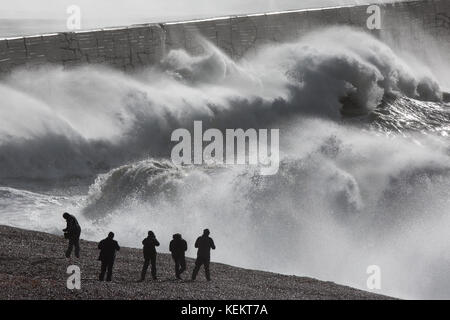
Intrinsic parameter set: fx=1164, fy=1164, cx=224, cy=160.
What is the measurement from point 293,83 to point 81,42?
597 cm

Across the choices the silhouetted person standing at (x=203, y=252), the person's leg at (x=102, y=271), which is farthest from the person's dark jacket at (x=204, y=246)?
the person's leg at (x=102, y=271)

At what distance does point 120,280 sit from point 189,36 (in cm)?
1459

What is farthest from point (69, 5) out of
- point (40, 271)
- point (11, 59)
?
point (40, 271)

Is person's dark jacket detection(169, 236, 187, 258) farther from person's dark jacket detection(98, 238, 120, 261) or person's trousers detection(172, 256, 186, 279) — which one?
person's dark jacket detection(98, 238, 120, 261)

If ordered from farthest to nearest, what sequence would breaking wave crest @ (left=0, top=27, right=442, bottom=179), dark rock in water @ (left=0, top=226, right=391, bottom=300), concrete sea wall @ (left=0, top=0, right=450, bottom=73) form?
concrete sea wall @ (left=0, top=0, right=450, bottom=73)
breaking wave crest @ (left=0, top=27, right=442, bottom=179)
dark rock in water @ (left=0, top=226, right=391, bottom=300)

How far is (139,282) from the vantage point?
14.5 metres

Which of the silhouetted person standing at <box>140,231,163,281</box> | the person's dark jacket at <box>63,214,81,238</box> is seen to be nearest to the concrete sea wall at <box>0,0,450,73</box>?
the person's dark jacket at <box>63,214,81,238</box>

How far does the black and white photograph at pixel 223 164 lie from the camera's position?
50.0ft

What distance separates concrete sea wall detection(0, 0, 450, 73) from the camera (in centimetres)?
2473

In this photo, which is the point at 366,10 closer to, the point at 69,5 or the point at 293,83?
the point at 293,83

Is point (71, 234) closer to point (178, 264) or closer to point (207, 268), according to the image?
point (178, 264)

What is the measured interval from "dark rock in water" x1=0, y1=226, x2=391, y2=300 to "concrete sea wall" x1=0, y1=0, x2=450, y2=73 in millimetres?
8188

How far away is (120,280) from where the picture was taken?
14.6 metres

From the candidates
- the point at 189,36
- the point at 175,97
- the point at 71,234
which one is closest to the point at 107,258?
the point at 71,234
